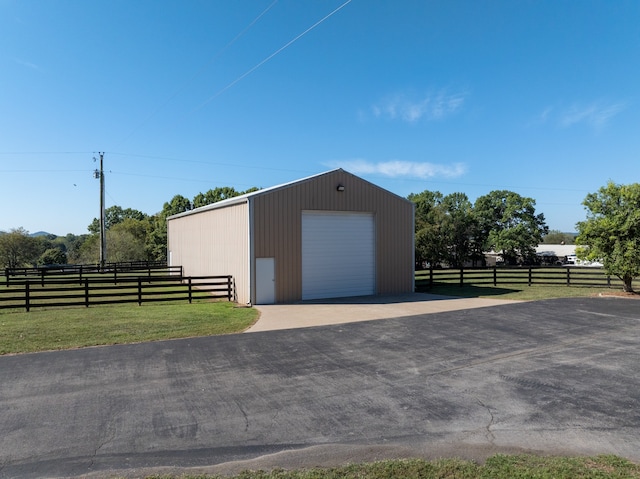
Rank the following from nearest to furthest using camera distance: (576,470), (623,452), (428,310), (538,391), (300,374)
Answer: (576,470), (623,452), (538,391), (300,374), (428,310)

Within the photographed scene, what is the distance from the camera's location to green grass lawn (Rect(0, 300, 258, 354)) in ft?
27.2

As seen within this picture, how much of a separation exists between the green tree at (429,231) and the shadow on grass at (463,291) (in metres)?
18.7

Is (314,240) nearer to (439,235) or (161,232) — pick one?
(439,235)

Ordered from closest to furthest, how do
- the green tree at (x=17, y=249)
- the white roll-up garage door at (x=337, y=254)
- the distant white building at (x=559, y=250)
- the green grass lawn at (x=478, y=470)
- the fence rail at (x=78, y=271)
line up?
the green grass lawn at (x=478, y=470), the white roll-up garage door at (x=337, y=254), the fence rail at (x=78, y=271), the green tree at (x=17, y=249), the distant white building at (x=559, y=250)

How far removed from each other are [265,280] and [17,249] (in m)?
49.6

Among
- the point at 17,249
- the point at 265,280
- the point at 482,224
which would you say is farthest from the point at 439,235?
the point at 17,249

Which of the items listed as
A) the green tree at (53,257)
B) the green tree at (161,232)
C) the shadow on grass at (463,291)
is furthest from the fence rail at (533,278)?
the green tree at (53,257)

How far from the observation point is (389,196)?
58.4 feet

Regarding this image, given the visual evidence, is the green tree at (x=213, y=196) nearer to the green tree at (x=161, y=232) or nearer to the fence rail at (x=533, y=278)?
the green tree at (x=161, y=232)

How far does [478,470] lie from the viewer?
3375 millimetres

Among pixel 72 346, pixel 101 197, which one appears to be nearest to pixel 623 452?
pixel 72 346

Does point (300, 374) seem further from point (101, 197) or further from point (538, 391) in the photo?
point (101, 197)

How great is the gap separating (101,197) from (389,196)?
2688cm

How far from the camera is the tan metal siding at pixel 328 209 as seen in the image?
14.8 meters
